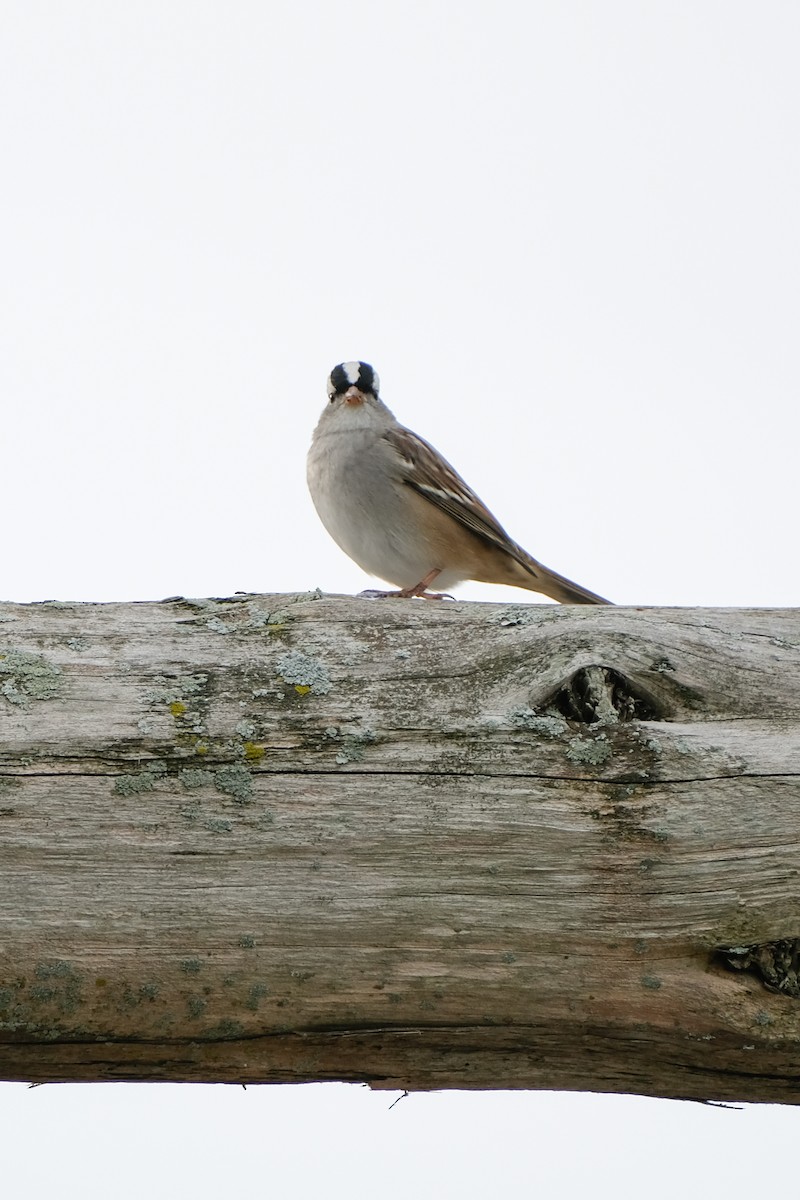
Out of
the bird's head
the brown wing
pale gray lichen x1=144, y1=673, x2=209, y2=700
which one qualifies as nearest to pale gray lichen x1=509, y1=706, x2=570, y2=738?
pale gray lichen x1=144, y1=673, x2=209, y2=700

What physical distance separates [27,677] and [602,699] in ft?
3.76

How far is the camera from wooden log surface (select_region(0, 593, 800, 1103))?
2.22 m

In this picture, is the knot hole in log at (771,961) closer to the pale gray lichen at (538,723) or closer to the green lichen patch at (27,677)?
the pale gray lichen at (538,723)

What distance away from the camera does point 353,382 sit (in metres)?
6.57

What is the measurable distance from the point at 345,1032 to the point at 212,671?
0.74 m

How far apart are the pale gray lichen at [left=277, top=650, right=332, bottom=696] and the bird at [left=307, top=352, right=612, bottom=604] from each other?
10.0 feet

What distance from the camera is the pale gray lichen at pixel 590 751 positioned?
2.37 m

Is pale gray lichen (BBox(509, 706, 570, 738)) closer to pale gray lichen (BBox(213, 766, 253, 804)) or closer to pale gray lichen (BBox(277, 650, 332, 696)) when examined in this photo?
pale gray lichen (BBox(277, 650, 332, 696))

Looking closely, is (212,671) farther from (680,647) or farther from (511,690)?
(680,647)

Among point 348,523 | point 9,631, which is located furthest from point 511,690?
point 348,523

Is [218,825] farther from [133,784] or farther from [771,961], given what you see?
[771,961]

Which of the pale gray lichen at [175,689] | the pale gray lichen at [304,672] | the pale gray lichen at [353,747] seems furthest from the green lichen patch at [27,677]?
the pale gray lichen at [353,747]

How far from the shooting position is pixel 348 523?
19.3 feet

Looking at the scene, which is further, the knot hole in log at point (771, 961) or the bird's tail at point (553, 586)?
the bird's tail at point (553, 586)
